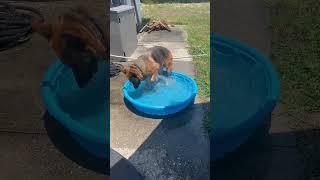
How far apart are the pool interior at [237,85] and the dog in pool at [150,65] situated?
2.26ft

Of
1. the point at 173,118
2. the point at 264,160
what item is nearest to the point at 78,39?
the point at 173,118

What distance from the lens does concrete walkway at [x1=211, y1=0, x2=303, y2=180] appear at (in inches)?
88.8

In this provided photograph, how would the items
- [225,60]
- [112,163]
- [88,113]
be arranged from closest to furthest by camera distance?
1. [225,60]
2. [88,113]
3. [112,163]

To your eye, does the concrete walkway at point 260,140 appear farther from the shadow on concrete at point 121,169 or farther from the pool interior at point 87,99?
the pool interior at point 87,99

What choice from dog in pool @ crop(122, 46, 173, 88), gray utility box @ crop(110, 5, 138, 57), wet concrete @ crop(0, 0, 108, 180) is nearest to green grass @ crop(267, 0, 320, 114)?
dog in pool @ crop(122, 46, 173, 88)

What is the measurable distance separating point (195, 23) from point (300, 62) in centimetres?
89

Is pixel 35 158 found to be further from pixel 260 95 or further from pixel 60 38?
pixel 260 95

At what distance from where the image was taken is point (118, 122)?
281cm

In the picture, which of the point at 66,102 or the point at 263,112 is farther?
the point at 66,102

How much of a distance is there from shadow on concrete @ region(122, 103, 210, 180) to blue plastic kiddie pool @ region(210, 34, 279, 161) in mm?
400

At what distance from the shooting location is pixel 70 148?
2617 mm

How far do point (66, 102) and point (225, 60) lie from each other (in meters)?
1.33

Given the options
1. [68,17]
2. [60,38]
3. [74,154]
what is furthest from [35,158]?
[68,17]

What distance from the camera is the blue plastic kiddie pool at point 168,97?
2824mm
